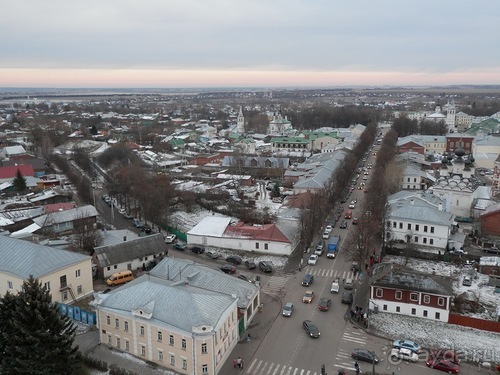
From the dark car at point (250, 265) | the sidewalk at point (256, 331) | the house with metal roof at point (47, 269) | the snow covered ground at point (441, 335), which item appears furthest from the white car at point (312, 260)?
the house with metal roof at point (47, 269)

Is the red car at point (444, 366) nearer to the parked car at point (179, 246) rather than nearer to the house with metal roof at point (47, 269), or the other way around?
the house with metal roof at point (47, 269)

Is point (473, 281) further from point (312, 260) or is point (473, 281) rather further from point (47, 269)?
point (47, 269)

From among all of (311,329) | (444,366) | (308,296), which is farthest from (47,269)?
(444,366)

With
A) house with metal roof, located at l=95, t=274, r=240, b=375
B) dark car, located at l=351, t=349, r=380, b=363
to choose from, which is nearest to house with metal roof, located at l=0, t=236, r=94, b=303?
house with metal roof, located at l=95, t=274, r=240, b=375

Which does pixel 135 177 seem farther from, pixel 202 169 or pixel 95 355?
pixel 95 355

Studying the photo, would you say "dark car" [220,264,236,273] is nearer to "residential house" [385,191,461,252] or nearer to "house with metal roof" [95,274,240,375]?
"house with metal roof" [95,274,240,375]
